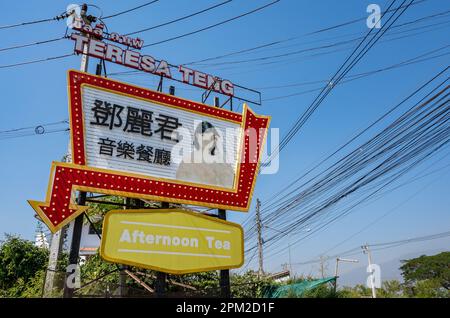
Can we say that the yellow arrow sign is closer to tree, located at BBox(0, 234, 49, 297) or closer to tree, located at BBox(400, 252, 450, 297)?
tree, located at BBox(0, 234, 49, 297)

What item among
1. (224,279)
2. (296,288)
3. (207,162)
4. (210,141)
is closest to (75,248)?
(224,279)

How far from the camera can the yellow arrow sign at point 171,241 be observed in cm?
829

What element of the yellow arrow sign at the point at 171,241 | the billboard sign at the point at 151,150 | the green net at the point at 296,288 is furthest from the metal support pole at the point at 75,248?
the green net at the point at 296,288

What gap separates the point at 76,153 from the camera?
8.65m

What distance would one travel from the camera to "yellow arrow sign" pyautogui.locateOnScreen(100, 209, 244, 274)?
27.2 feet

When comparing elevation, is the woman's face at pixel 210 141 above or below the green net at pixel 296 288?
above

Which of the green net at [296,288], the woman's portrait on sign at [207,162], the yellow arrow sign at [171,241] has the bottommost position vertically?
the green net at [296,288]

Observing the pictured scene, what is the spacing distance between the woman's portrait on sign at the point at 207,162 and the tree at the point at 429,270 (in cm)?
6172

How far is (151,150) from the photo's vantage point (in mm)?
9719

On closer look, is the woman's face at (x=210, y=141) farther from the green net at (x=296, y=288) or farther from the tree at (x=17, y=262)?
the tree at (x=17, y=262)

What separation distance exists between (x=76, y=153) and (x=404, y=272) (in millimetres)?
75180

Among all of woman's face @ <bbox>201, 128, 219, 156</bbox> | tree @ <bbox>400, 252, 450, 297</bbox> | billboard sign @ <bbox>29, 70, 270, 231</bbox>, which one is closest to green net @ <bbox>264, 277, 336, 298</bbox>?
billboard sign @ <bbox>29, 70, 270, 231</bbox>
